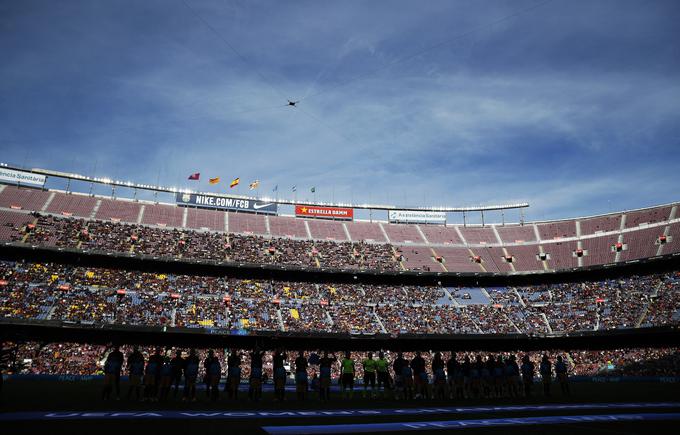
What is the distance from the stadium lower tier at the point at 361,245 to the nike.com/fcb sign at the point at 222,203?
2.05 m

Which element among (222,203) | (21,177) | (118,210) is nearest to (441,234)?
(222,203)

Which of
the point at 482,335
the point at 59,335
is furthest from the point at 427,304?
the point at 59,335

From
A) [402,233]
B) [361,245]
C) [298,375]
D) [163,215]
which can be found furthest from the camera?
[402,233]

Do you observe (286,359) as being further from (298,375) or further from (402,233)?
(402,233)

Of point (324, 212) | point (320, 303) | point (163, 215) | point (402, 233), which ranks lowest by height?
point (320, 303)

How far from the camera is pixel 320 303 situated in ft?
161

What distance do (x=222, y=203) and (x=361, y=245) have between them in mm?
21465

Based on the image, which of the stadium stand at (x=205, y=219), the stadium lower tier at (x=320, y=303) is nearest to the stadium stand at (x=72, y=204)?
the stadium lower tier at (x=320, y=303)

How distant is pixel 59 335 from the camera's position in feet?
126

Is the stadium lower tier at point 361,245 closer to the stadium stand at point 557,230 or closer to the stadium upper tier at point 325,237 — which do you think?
the stadium upper tier at point 325,237

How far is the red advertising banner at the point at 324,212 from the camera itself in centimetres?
6612

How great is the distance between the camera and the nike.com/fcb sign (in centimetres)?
6172

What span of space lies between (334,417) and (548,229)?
63.1 metres

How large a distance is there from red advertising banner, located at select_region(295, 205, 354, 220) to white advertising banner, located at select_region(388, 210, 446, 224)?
7238 mm
